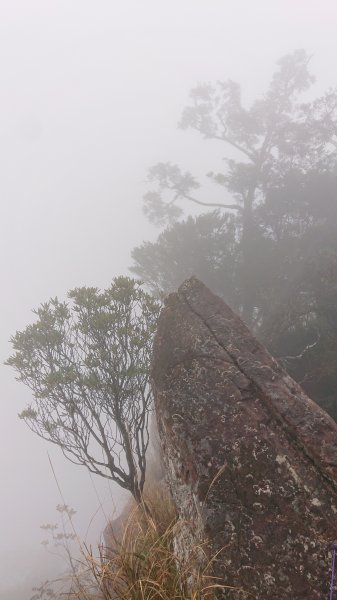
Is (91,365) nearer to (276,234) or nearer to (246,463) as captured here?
(246,463)

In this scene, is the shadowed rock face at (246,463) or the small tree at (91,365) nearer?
the shadowed rock face at (246,463)

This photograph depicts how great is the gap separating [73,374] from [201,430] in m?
3.60

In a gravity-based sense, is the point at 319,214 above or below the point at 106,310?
above

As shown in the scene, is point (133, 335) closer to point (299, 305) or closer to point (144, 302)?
point (144, 302)

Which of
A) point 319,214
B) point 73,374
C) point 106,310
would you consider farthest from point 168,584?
point 319,214

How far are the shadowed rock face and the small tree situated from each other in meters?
2.12

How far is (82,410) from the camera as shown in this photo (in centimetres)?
737

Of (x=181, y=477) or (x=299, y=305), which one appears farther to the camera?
(x=299, y=305)

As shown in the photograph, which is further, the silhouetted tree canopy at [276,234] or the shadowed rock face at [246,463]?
the silhouetted tree canopy at [276,234]

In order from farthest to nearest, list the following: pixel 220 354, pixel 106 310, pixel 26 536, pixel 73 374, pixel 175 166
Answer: pixel 26 536, pixel 175 166, pixel 106 310, pixel 73 374, pixel 220 354

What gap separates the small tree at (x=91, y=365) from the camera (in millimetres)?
7137

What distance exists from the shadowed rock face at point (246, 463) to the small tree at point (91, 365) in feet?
6.95

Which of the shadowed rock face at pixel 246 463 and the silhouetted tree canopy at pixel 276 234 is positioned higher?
the silhouetted tree canopy at pixel 276 234

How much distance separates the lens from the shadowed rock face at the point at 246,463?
10.5 ft
